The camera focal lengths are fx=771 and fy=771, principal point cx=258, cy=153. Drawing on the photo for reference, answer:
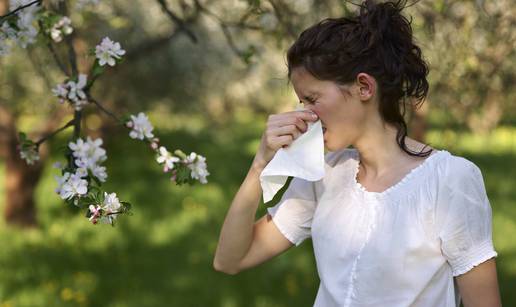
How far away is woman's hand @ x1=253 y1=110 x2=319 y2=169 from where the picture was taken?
6.51 ft

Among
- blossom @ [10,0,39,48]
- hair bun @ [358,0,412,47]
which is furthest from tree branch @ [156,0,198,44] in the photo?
hair bun @ [358,0,412,47]

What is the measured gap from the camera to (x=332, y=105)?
198cm

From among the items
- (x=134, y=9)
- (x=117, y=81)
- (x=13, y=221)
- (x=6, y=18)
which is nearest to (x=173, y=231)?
(x=13, y=221)

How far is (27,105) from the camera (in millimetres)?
7902

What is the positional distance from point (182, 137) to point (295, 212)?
8102 millimetres

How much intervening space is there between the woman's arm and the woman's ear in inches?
20.2

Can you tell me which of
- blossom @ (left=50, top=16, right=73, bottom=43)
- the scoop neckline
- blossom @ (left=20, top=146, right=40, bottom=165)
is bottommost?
blossom @ (left=20, top=146, right=40, bottom=165)

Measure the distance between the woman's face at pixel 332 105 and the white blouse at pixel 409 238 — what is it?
0.57 ft

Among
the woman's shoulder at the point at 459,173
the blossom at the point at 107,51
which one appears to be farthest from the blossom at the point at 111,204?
the woman's shoulder at the point at 459,173

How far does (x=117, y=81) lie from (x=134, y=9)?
73 cm

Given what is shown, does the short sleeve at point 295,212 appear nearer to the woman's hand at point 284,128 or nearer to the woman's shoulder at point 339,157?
the woman's shoulder at point 339,157

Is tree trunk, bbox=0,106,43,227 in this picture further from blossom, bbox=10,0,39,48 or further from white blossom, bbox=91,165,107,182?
white blossom, bbox=91,165,107,182

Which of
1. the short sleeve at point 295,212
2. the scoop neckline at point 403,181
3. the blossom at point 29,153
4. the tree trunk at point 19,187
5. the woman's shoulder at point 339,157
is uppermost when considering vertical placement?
the scoop neckline at point 403,181

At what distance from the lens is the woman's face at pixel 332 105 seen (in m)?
1.98
